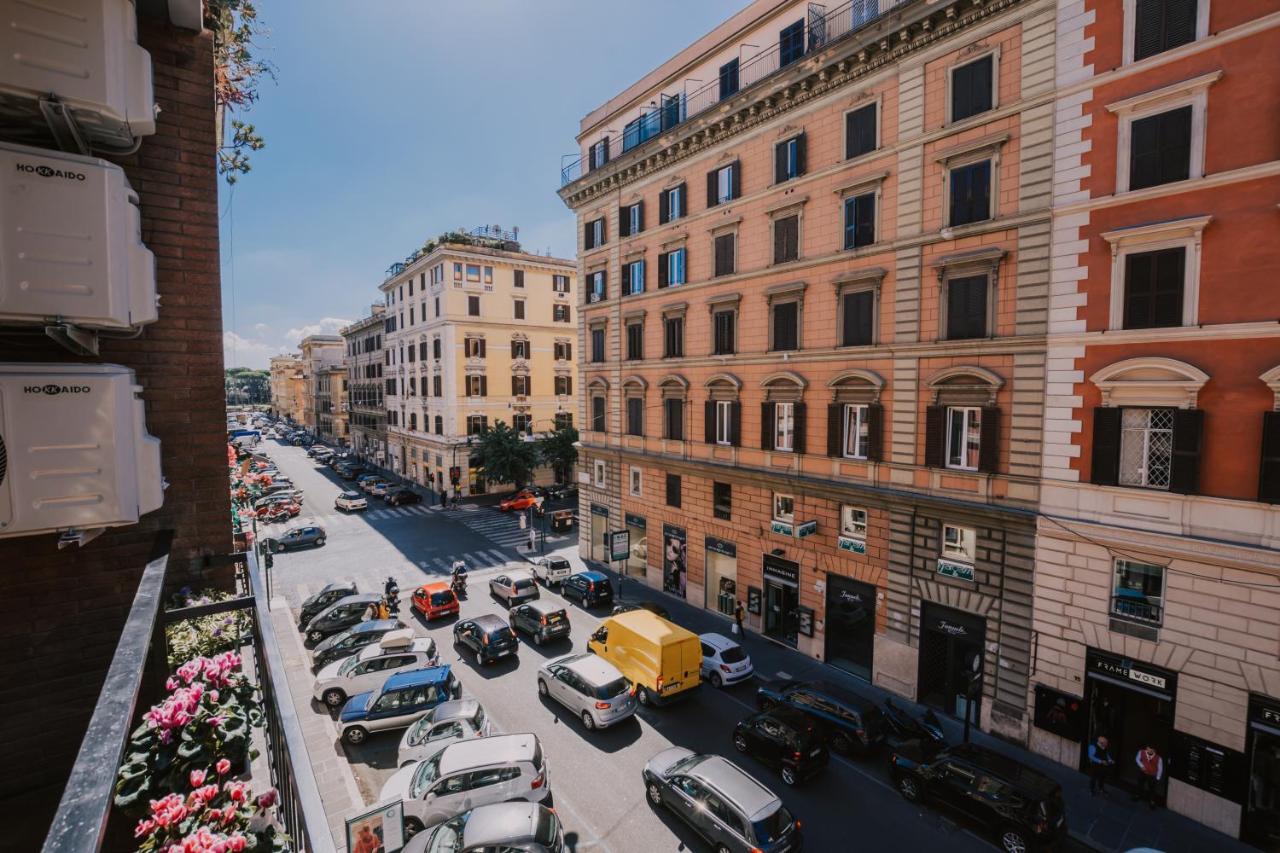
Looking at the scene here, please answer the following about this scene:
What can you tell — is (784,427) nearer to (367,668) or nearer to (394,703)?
(394,703)

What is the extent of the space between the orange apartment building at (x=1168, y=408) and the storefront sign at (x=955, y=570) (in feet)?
5.57

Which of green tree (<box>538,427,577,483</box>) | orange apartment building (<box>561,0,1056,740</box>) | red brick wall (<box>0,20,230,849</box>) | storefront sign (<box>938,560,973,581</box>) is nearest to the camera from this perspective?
red brick wall (<box>0,20,230,849</box>)

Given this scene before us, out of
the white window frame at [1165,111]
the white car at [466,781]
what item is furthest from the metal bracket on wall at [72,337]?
the white window frame at [1165,111]

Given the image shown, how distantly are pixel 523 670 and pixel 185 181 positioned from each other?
1774 cm

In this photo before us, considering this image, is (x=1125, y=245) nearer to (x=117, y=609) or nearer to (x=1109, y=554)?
(x=1109, y=554)

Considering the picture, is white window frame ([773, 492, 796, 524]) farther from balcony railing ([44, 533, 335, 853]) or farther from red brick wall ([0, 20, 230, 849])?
balcony railing ([44, 533, 335, 853])

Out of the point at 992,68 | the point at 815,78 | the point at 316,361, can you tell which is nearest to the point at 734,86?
the point at 815,78

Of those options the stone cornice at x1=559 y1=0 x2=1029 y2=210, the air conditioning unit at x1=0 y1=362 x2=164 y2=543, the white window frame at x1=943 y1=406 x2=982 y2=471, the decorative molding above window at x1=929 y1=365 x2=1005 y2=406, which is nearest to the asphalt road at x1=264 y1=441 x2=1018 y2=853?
the white window frame at x1=943 y1=406 x2=982 y2=471

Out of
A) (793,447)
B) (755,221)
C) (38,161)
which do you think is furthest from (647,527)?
(38,161)

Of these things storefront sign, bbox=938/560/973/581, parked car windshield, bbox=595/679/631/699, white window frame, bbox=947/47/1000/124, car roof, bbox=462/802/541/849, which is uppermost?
white window frame, bbox=947/47/1000/124

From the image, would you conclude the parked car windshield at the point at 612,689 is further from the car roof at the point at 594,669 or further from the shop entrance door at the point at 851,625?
the shop entrance door at the point at 851,625

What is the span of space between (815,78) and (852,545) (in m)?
15.6

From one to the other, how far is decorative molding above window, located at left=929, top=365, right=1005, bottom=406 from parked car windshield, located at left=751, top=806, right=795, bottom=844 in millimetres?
11563

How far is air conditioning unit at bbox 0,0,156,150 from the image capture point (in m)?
3.44
